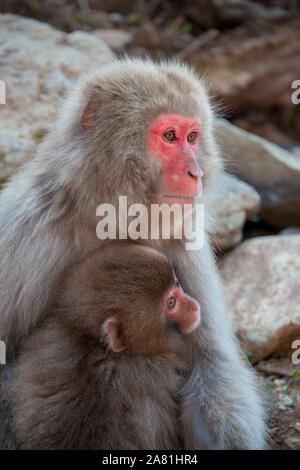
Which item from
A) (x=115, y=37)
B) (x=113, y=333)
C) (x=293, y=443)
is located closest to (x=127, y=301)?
(x=113, y=333)

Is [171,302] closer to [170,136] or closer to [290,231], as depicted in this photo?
[170,136]

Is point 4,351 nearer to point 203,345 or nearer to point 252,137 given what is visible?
point 203,345

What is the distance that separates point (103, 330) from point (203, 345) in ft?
2.58

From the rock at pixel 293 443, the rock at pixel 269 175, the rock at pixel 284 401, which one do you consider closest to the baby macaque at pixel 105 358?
the rock at pixel 293 443

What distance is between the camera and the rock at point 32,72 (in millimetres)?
5781

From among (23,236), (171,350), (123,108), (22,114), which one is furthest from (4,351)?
(22,114)

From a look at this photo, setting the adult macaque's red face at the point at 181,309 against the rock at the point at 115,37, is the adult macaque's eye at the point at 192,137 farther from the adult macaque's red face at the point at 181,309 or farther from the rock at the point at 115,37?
the rock at the point at 115,37

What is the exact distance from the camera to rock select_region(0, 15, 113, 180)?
578 centimetres

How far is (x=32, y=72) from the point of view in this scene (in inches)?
250

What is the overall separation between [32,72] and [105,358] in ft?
11.0

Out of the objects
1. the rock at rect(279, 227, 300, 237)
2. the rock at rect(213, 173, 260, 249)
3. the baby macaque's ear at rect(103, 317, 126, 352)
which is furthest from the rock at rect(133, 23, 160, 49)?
the baby macaque's ear at rect(103, 317, 126, 352)

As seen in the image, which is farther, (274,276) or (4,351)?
(274,276)

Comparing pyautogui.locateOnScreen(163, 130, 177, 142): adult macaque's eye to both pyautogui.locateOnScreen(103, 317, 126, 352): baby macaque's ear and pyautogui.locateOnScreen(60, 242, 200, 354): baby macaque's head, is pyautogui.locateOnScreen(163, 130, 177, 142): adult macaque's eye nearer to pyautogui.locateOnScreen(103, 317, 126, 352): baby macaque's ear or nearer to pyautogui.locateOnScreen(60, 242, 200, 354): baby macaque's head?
pyautogui.locateOnScreen(60, 242, 200, 354): baby macaque's head

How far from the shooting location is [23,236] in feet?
13.4
